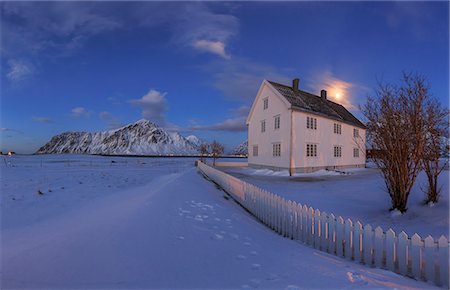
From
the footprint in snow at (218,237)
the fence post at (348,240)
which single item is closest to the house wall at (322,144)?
the fence post at (348,240)

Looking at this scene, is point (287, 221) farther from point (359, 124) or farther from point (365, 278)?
point (359, 124)

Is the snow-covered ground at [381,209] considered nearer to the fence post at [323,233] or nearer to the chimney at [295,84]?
the fence post at [323,233]

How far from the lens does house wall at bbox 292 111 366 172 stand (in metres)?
24.7

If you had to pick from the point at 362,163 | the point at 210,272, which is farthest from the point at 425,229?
the point at 362,163

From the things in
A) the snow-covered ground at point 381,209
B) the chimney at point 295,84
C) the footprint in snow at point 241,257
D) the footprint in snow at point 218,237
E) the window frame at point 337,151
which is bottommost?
the snow-covered ground at point 381,209

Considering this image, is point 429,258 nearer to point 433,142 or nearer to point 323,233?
point 323,233

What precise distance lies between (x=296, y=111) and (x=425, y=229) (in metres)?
17.9

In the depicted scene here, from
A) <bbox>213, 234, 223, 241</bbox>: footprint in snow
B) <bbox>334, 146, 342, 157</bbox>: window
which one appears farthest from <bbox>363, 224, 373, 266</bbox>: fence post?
<bbox>334, 146, 342, 157</bbox>: window

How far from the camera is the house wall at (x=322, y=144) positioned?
24656mm

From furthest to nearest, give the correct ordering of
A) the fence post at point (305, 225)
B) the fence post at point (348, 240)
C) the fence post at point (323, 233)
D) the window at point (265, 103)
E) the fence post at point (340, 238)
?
1. the window at point (265, 103)
2. the fence post at point (305, 225)
3. the fence post at point (323, 233)
4. the fence post at point (340, 238)
5. the fence post at point (348, 240)

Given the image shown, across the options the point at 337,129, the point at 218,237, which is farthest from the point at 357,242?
the point at 337,129

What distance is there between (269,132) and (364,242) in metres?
23.3

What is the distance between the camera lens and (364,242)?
4953mm

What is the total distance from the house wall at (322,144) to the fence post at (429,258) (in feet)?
61.6
